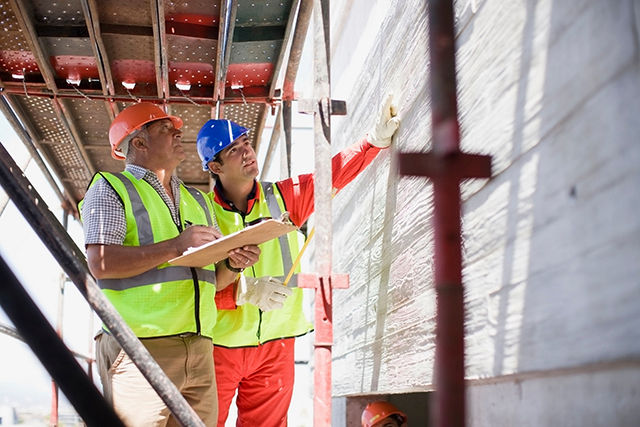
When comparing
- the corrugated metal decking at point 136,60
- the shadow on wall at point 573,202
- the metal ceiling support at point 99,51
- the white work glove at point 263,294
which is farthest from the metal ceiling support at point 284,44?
the shadow on wall at point 573,202

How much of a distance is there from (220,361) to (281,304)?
2.00ft

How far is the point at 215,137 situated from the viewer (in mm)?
4508

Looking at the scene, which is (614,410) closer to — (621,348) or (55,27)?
(621,348)

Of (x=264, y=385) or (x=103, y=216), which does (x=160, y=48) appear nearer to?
(x=103, y=216)

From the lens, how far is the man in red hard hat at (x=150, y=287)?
3.08m

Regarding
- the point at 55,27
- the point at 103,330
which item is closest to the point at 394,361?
the point at 103,330

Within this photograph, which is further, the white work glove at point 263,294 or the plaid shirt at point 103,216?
the white work glove at point 263,294

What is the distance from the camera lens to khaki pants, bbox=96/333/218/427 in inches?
119

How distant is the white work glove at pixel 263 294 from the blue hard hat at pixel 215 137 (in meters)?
0.97

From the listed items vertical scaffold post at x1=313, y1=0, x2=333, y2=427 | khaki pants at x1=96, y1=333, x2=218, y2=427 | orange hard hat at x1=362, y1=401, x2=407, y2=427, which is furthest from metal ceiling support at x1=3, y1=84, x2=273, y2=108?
khaki pants at x1=96, y1=333, x2=218, y2=427

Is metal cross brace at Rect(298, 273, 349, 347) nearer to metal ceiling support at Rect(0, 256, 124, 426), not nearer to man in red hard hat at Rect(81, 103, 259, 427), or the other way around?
man in red hard hat at Rect(81, 103, 259, 427)

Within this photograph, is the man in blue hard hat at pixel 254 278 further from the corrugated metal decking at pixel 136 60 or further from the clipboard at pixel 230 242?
the corrugated metal decking at pixel 136 60

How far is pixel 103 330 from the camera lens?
322cm

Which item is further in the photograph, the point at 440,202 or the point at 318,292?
the point at 318,292
